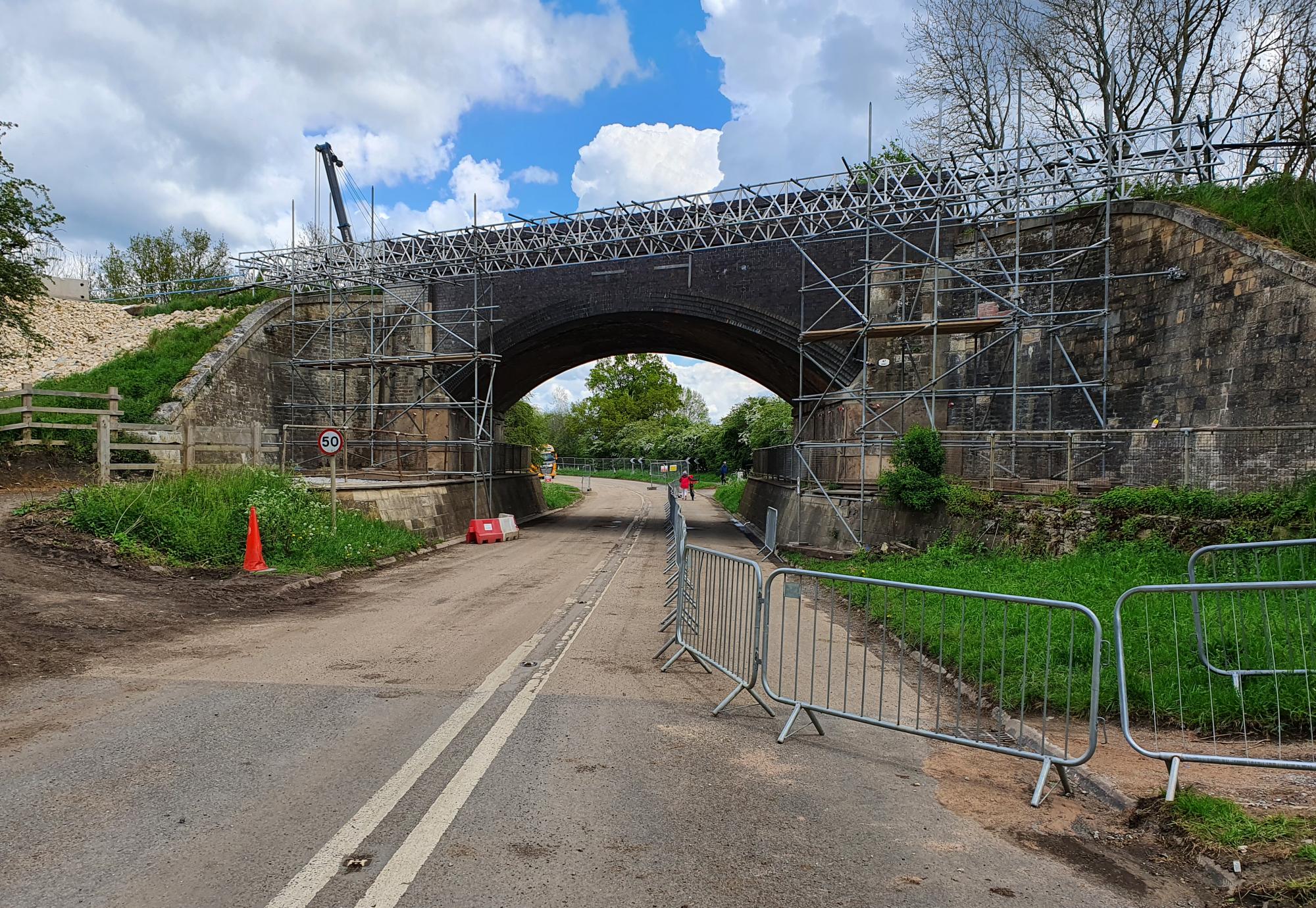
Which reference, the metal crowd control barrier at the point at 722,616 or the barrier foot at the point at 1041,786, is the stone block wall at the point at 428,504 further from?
the barrier foot at the point at 1041,786

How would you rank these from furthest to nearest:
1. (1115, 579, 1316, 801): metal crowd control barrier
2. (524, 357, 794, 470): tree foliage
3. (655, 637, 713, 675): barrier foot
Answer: (524, 357, 794, 470): tree foliage < (655, 637, 713, 675): barrier foot < (1115, 579, 1316, 801): metal crowd control barrier

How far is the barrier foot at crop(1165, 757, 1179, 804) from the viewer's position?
3828 mm

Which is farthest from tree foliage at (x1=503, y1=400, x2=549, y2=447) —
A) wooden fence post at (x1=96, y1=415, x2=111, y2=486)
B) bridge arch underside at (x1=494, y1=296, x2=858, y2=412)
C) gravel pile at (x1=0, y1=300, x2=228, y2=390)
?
wooden fence post at (x1=96, y1=415, x2=111, y2=486)

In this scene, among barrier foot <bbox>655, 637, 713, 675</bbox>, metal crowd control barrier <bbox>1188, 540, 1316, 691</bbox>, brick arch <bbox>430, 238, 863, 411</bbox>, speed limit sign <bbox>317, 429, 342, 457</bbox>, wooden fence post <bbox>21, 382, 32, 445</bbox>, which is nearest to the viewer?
metal crowd control barrier <bbox>1188, 540, 1316, 691</bbox>

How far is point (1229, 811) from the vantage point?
361 centimetres

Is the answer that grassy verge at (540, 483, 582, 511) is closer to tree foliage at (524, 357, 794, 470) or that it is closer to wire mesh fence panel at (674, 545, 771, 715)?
tree foliage at (524, 357, 794, 470)

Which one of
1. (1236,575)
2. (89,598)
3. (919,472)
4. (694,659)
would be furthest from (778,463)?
(89,598)

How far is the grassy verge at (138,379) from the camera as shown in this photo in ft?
57.6

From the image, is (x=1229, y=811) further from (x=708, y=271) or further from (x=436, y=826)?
(x=708, y=271)

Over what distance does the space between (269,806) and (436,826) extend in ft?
3.06

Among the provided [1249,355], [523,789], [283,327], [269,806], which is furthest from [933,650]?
[283,327]

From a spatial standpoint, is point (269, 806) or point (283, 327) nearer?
point (269, 806)

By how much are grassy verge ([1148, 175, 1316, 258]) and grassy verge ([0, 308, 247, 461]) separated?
24.1 m

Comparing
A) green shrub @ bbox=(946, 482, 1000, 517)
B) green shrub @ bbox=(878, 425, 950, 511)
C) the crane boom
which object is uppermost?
the crane boom
